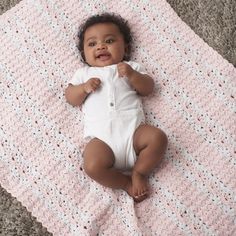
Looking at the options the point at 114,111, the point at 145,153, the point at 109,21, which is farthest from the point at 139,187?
the point at 109,21

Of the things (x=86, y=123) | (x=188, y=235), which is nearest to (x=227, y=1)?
(x=86, y=123)

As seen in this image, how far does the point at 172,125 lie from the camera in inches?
51.8

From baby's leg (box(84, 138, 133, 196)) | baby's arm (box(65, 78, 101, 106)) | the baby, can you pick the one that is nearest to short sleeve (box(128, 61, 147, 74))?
the baby

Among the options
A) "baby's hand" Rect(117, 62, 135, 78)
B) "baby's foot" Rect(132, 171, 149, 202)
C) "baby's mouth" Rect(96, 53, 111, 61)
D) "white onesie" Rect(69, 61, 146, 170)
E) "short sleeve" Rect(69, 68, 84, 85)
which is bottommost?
"baby's foot" Rect(132, 171, 149, 202)

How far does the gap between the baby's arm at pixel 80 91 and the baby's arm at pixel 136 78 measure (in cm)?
8

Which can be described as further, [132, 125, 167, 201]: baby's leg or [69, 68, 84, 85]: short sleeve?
[69, 68, 84, 85]: short sleeve

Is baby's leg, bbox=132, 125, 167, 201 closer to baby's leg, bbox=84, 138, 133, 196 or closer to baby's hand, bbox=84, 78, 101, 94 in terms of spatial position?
baby's leg, bbox=84, 138, 133, 196

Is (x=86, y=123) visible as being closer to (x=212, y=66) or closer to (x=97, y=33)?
(x=97, y=33)

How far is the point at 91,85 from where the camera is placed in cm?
126

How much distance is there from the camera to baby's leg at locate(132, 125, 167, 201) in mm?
1196

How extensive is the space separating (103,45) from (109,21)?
91 mm

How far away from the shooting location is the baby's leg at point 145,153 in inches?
47.1

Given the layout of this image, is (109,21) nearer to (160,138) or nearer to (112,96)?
(112,96)

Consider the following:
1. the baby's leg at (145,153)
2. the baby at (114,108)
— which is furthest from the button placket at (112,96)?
the baby's leg at (145,153)
